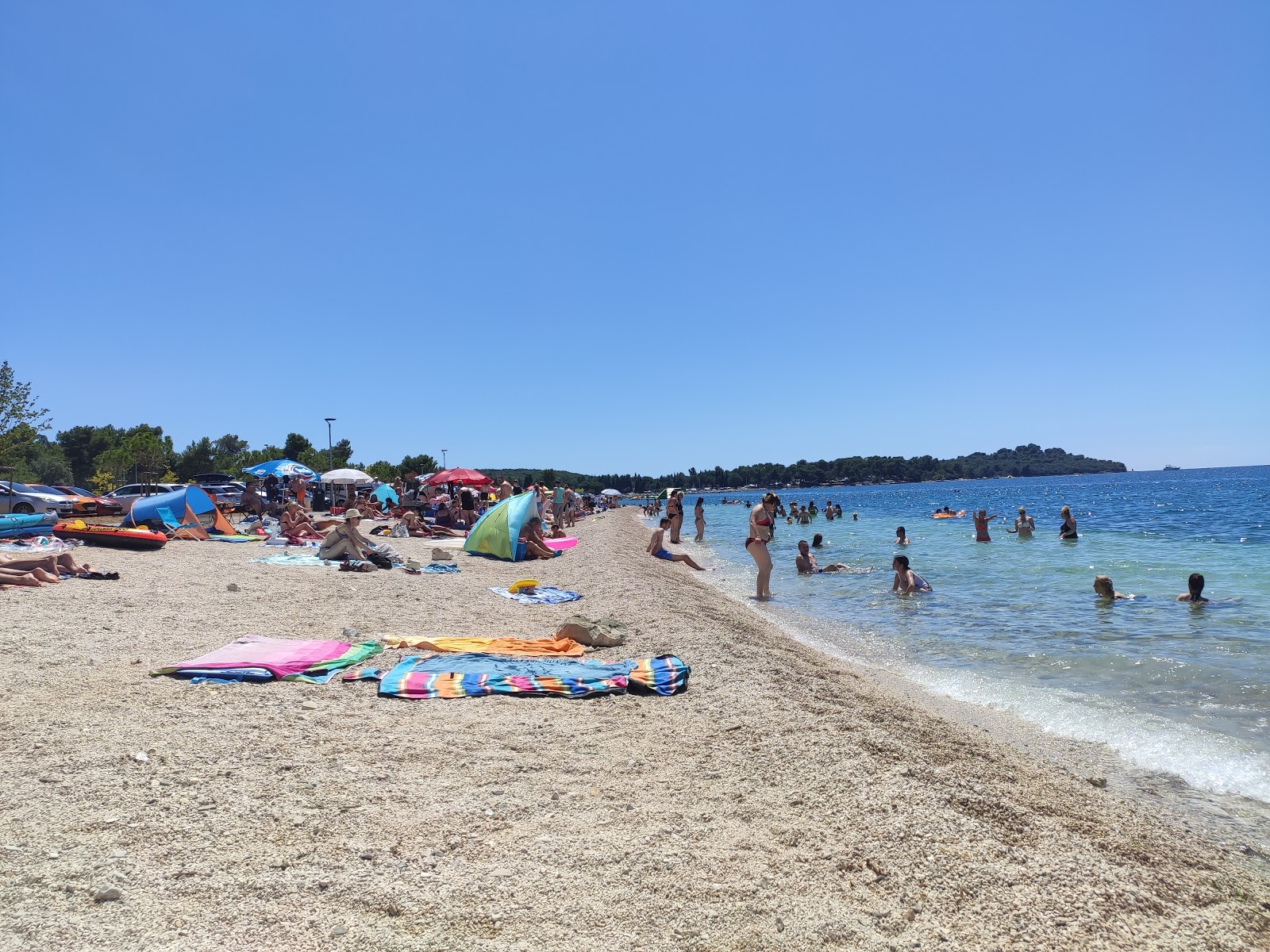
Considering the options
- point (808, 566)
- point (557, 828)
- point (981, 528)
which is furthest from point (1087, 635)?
point (981, 528)

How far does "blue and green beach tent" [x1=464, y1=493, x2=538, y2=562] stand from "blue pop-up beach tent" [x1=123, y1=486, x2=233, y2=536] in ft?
18.1

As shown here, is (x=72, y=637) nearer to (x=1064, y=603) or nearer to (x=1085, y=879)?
(x=1085, y=879)

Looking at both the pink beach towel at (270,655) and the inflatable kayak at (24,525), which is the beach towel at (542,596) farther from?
the inflatable kayak at (24,525)

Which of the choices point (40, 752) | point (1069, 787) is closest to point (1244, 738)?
point (1069, 787)

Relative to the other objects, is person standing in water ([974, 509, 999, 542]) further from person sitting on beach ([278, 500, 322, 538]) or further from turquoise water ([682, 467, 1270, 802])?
person sitting on beach ([278, 500, 322, 538])

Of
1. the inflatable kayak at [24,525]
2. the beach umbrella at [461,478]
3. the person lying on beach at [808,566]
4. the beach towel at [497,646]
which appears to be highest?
the beach umbrella at [461,478]

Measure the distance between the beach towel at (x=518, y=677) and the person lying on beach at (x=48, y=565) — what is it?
558cm

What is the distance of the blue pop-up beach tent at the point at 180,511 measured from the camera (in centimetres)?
1508

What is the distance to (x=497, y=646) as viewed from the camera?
21.9 feet

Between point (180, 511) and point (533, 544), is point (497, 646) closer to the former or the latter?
point (533, 544)

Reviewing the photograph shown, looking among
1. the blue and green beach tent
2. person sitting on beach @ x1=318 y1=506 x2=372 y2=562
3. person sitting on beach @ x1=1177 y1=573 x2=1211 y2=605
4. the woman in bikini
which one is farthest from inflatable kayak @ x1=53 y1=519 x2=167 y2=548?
person sitting on beach @ x1=1177 y1=573 x2=1211 y2=605

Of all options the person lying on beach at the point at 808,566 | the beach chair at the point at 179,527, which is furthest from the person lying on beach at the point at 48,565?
the person lying on beach at the point at 808,566

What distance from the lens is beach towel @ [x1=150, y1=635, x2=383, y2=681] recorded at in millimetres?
5195

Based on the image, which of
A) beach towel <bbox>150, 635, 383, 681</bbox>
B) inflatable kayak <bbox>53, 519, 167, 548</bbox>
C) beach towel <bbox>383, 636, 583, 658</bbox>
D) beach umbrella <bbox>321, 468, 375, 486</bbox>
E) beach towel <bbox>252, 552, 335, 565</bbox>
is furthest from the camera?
beach umbrella <bbox>321, 468, 375, 486</bbox>
